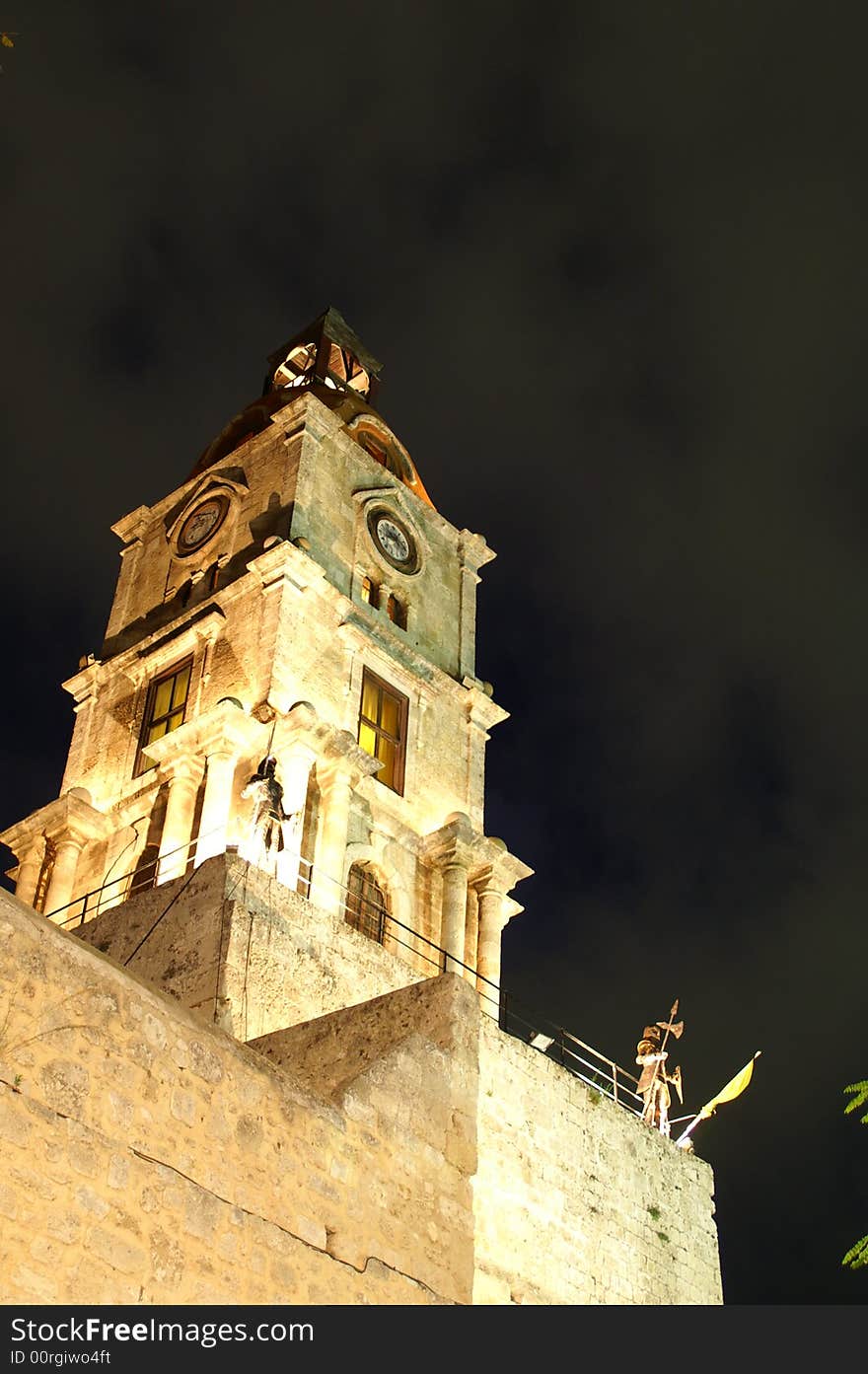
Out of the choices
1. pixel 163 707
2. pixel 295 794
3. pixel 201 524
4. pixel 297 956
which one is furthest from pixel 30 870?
pixel 297 956

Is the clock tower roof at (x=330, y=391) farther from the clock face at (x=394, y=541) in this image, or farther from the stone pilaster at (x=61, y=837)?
the stone pilaster at (x=61, y=837)

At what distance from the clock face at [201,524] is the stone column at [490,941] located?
1024 cm

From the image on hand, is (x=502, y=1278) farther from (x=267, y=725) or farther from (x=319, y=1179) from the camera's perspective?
(x=267, y=725)

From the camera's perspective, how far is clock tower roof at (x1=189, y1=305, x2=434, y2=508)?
35.9 metres

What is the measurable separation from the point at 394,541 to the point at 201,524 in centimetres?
443

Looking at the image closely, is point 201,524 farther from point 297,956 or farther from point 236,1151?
point 236,1151

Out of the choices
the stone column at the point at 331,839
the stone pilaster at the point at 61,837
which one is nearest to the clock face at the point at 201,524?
the stone pilaster at the point at 61,837

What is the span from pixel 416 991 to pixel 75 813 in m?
15.7

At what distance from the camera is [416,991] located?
1479 centimetres

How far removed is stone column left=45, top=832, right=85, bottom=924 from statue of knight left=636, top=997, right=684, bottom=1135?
1100cm

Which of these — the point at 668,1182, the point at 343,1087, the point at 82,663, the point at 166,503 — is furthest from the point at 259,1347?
the point at 166,503

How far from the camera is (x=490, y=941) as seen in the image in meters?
29.1

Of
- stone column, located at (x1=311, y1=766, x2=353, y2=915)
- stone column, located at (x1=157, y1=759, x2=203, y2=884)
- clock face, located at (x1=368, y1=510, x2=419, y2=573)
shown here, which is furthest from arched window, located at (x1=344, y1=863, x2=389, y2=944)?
clock face, located at (x1=368, y1=510, x2=419, y2=573)

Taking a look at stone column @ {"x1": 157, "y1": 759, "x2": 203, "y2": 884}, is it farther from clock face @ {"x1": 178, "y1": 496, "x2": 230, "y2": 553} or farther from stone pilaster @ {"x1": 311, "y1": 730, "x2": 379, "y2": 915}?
clock face @ {"x1": 178, "y1": 496, "x2": 230, "y2": 553}
